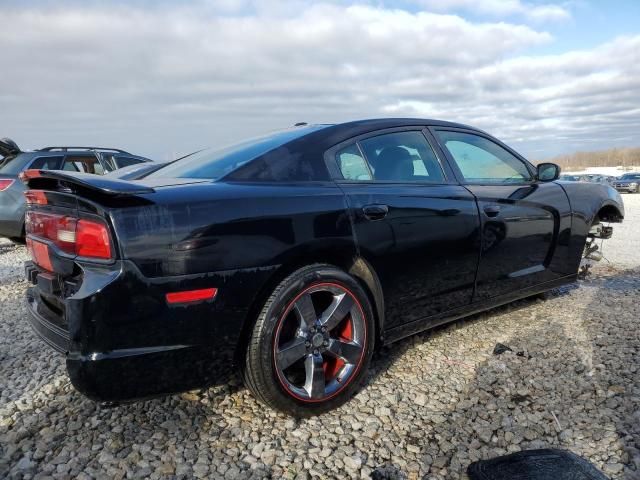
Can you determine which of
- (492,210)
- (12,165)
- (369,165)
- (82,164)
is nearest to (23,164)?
(12,165)

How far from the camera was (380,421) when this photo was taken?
232 cm

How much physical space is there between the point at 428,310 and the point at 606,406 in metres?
1.02

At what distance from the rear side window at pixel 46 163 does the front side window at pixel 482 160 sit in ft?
19.6

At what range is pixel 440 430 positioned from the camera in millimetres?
2240

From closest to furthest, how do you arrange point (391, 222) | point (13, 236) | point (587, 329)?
point (391, 222) → point (587, 329) → point (13, 236)

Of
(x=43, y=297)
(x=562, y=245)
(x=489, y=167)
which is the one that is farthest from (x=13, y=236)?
(x=562, y=245)

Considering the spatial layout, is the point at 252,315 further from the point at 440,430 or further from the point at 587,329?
the point at 587,329

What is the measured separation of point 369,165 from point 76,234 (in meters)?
1.55

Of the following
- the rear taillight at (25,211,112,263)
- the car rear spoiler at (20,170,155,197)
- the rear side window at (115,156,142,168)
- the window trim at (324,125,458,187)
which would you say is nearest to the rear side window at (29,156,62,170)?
the rear side window at (115,156,142,168)

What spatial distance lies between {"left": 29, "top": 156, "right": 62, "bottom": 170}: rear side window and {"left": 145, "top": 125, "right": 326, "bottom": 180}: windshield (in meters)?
4.82

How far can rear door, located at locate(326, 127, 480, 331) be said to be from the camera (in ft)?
8.30

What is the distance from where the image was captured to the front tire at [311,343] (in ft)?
7.07

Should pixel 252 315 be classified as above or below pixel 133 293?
below

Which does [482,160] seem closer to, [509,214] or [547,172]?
[509,214]
